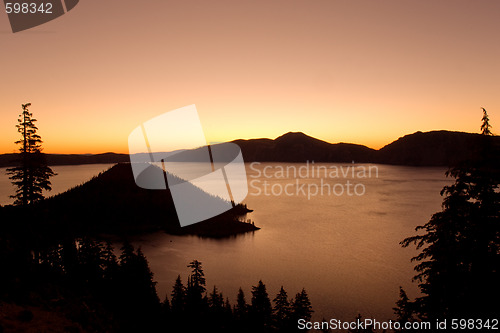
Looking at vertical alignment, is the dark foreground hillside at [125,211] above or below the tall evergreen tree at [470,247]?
below

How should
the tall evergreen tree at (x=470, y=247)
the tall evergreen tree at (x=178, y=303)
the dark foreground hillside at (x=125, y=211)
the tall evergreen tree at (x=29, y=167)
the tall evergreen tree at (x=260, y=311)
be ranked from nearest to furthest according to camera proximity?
the tall evergreen tree at (x=470, y=247), the tall evergreen tree at (x=29, y=167), the tall evergreen tree at (x=260, y=311), the tall evergreen tree at (x=178, y=303), the dark foreground hillside at (x=125, y=211)

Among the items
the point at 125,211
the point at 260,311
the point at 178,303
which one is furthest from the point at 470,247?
the point at 125,211

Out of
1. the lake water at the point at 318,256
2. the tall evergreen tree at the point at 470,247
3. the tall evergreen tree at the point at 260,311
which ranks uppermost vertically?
the tall evergreen tree at the point at 470,247

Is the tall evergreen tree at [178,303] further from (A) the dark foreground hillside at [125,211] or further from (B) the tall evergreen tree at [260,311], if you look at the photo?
(A) the dark foreground hillside at [125,211]

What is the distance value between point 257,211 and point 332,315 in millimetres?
88881

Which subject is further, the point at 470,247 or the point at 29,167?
the point at 29,167

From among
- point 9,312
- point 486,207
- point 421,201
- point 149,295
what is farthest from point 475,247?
point 421,201

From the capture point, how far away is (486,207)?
32.0 ft

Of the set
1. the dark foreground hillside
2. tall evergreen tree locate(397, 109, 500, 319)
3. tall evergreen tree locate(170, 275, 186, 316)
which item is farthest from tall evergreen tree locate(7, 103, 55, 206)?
the dark foreground hillside

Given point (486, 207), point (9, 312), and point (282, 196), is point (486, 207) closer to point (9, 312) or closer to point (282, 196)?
point (9, 312)

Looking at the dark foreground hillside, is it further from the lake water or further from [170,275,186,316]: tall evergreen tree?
[170,275,186,316]: tall evergreen tree

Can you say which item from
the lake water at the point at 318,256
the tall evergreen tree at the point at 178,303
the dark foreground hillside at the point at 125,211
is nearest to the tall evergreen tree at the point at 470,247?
the tall evergreen tree at the point at 178,303

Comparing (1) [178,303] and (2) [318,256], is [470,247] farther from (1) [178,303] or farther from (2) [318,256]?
(2) [318,256]

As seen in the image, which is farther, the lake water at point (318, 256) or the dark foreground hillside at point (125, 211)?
the dark foreground hillside at point (125, 211)
